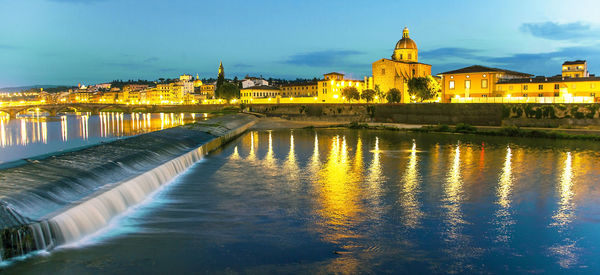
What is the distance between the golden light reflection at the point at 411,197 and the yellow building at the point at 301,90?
89.4 meters

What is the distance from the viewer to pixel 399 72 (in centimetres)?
7856

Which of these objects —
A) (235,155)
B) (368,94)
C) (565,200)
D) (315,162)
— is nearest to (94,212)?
(315,162)

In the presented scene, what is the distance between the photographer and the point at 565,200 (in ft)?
47.7

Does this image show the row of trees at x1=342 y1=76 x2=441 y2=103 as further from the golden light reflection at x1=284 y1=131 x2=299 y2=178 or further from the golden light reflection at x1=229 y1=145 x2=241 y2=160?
the golden light reflection at x1=229 y1=145 x2=241 y2=160

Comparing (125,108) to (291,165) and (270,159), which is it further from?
(291,165)

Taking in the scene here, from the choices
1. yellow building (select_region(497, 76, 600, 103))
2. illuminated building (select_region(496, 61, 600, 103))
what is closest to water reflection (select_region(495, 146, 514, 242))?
illuminated building (select_region(496, 61, 600, 103))

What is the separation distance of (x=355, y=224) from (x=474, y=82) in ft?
174

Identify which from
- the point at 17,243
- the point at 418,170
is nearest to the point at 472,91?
the point at 418,170

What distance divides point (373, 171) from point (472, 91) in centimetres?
4393

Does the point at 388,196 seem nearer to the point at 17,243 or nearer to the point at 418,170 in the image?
the point at 418,170

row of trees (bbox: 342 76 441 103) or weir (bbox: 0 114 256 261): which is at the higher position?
row of trees (bbox: 342 76 441 103)

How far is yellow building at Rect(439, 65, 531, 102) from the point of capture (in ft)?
188

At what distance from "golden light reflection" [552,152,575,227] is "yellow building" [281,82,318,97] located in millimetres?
91658

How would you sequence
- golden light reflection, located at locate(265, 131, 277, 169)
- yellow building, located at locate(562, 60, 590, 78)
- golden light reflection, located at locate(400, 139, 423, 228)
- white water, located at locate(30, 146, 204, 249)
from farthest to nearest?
yellow building, located at locate(562, 60, 590, 78), golden light reflection, located at locate(265, 131, 277, 169), golden light reflection, located at locate(400, 139, 423, 228), white water, located at locate(30, 146, 204, 249)
